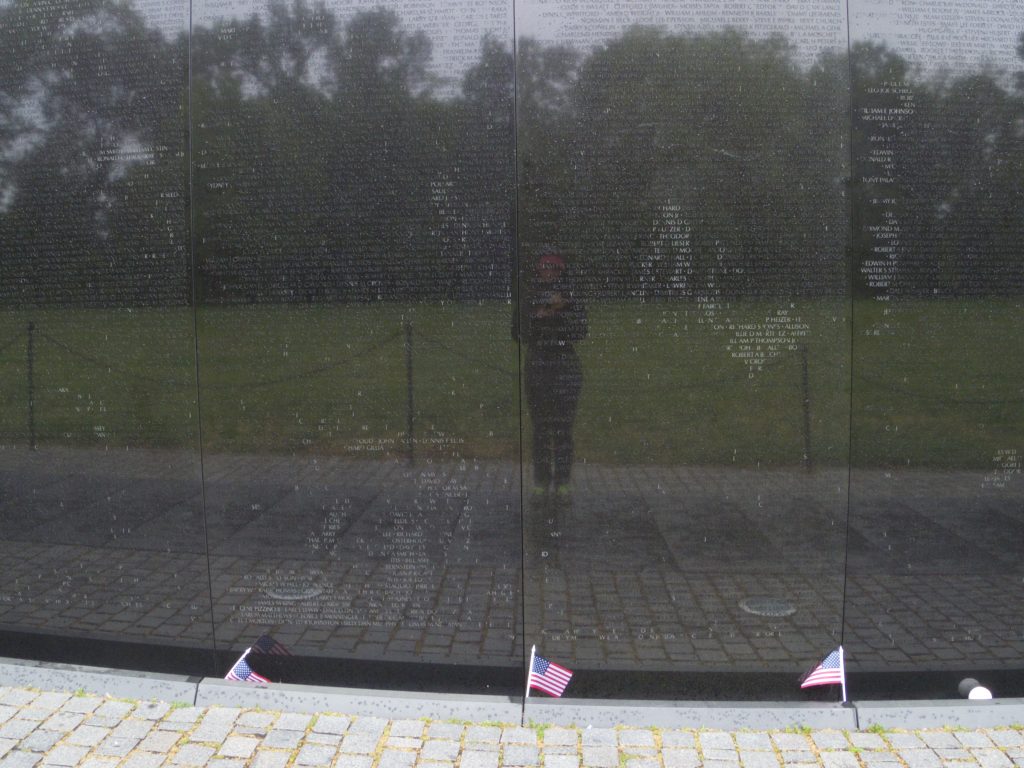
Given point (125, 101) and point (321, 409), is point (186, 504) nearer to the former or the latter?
point (321, 409)

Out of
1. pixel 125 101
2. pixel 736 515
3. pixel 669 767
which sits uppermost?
pixel 125 101

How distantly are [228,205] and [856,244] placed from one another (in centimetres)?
330

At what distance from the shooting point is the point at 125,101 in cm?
453

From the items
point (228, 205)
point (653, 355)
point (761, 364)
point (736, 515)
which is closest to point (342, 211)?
point (228, 205)

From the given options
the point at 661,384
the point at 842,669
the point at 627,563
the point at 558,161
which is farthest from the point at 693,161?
the point at 842,669

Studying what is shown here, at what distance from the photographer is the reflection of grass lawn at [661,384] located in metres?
4.31

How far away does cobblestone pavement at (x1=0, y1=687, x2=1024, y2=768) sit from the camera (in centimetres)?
383

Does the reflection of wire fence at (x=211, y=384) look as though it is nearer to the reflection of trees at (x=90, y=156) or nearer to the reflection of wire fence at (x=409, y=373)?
the reflection of wire fence at (x=409, y=373)

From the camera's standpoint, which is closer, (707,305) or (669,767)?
(669,767)

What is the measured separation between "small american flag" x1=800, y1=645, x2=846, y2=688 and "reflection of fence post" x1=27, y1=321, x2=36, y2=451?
4.52 m

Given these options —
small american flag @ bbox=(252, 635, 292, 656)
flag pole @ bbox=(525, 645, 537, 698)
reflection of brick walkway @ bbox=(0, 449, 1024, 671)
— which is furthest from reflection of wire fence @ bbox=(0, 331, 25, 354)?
flag pole @ bbox=(525, 645, 537, 698)

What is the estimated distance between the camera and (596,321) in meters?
4.31

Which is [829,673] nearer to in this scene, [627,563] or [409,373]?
[627,563]

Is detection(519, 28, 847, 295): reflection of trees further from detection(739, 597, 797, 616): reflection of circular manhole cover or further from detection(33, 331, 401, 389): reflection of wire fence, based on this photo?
detection(739, 597, 797, 616): reflection of circular manhole cover
